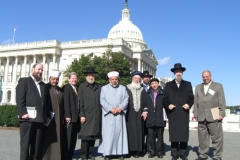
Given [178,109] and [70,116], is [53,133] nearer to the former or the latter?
[70,116]

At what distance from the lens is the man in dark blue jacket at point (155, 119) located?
31.8 feet

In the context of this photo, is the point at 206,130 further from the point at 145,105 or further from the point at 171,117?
the point at 145,105

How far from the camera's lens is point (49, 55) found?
83.5 m

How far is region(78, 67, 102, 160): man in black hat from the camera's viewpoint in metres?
9.07

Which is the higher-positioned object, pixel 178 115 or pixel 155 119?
pixel 178 115

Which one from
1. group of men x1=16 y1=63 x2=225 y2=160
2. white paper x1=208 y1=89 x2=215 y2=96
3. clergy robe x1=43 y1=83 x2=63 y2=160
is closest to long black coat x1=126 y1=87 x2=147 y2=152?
group of men x1=16 y1=63 x2=225 y2=160

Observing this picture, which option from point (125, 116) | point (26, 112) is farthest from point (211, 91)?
point (26, 112)

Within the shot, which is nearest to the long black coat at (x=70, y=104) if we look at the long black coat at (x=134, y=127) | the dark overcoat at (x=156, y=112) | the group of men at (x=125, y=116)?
the group of men at (x=125, y=116)

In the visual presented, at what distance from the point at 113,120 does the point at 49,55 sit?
254 ft

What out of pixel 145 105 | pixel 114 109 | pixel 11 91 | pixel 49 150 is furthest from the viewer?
pixel 11 91

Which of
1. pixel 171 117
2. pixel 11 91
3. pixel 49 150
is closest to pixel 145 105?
pixel 171 117

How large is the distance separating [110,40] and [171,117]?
68.4 meters

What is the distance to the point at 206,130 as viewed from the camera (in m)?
9.10

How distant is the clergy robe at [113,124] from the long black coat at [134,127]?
13.0 inches
